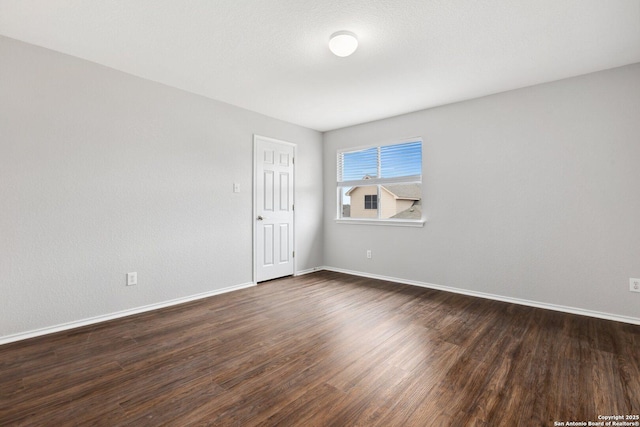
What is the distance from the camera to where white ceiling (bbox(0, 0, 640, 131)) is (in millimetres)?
2018

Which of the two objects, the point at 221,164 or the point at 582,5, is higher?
the point at 582,5

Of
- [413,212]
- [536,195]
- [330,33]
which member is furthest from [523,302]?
[330,33]

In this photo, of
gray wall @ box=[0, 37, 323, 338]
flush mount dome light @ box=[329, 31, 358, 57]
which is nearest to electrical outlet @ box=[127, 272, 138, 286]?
gray wall @ box=[0, 37, 323, 338]

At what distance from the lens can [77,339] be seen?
2410 millimetres

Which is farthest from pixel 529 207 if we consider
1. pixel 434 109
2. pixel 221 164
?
pixel 221 164

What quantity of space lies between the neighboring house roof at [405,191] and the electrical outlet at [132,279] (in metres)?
3.53

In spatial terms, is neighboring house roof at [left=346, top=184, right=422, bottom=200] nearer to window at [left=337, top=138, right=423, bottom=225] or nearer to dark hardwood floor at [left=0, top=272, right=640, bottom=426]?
window at [left=337, top=138, right=423, bottom=225]

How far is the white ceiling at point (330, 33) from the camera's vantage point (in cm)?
202

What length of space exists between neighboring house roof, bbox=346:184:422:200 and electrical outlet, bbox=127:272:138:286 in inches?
139

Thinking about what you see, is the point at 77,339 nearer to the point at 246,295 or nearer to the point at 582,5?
the point at 246,295

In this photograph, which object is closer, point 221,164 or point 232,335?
point 232,335

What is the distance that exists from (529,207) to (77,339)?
4662mm

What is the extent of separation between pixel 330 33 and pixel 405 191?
8.59ft

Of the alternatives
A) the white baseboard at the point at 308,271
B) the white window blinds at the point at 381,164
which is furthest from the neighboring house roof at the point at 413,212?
the white baseboard at the point at 308,271
